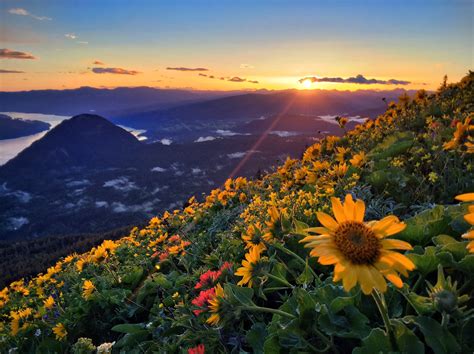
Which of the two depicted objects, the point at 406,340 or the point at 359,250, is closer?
the point at 359,250

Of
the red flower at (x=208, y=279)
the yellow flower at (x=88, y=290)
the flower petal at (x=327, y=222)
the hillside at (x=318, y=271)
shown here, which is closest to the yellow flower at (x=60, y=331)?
the hillside at (x=318, y=271)

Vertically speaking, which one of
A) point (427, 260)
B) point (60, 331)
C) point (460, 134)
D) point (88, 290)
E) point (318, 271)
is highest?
point (460, 134)

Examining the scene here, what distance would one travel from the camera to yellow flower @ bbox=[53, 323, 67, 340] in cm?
491

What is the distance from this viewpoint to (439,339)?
1914 mm

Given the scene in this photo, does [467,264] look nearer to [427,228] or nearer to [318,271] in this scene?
[427,228]

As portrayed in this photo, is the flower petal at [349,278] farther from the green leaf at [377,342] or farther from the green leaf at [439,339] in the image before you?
the green leaf at [439,339]

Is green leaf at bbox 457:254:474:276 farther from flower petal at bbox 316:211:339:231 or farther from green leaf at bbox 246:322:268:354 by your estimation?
green leaf at bbox 246:322:268:354

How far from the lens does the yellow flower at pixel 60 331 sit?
4912 mm

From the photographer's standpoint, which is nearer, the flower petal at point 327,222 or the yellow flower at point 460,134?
the flower petal at point 327,222

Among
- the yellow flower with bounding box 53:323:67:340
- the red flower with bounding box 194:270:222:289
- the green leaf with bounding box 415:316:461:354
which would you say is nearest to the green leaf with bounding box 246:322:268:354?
the red flower with bounding box 194:270:222:289

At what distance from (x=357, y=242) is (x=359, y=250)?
0.04 meters

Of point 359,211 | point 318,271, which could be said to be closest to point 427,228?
point 318,271

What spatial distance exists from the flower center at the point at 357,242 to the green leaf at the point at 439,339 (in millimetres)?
718

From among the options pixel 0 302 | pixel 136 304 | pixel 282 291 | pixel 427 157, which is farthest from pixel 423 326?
pixel 0 302
